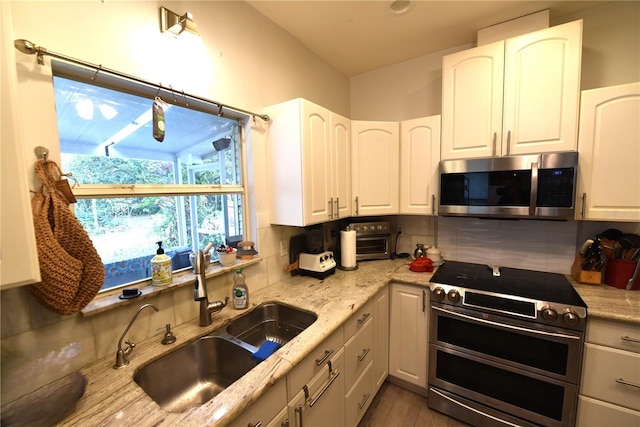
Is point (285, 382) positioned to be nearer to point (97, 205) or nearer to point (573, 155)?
point (97, 205)

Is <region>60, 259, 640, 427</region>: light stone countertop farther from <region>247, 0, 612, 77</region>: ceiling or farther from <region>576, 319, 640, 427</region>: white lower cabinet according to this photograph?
<region>247, 0, 612, 77</region>: ceiling

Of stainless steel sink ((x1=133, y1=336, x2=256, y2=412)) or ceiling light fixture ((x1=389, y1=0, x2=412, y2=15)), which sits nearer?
stainless steel sink ((x1=133, y1=336, x2=256, y2=412))

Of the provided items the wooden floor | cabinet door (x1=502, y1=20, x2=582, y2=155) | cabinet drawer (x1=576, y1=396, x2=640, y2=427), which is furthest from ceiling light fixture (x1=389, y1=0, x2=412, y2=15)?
the wooden floor

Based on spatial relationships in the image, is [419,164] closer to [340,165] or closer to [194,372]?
[340,165]

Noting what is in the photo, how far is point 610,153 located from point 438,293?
1.29 m

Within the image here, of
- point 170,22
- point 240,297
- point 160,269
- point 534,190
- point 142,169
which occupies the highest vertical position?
point 170,22

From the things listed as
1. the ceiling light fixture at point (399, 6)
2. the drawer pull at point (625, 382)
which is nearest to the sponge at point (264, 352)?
the drawer pull at point (625, 382)

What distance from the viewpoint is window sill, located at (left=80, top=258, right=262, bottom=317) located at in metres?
1.04

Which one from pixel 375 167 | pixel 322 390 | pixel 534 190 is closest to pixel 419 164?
pixel 375 167

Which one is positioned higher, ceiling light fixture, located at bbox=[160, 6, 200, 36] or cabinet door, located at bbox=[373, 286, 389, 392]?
ceiling light fixture, located at bbox=[160, 6, 200, 36]

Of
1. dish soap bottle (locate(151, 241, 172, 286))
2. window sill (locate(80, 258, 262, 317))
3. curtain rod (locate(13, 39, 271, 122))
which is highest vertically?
curtain rod (locate(13, 39, 271, 122))

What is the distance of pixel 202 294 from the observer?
125 centimetres

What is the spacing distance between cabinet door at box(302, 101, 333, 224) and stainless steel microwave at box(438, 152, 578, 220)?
2.86 feet

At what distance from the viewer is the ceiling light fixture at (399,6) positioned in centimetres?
165
